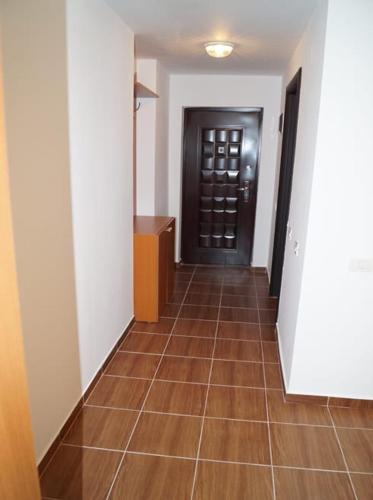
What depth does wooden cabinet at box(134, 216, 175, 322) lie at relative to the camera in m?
3.33

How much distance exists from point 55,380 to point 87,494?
538 mm

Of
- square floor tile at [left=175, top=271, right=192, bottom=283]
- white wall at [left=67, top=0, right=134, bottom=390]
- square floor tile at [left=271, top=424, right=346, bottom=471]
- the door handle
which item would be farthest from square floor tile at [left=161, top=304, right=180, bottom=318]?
the door handle

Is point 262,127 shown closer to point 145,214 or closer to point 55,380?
point 145,214

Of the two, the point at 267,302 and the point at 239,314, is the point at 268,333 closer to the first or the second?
the point at 239,314

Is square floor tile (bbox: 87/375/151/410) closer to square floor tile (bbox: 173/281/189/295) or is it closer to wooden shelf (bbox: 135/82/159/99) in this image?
square floor tile (bbox: 173/281/189/295)

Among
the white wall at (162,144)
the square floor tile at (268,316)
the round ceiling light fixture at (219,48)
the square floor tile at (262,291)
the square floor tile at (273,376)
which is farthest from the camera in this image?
the square floor tile at (262,291)

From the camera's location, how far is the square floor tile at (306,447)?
1.95 metres

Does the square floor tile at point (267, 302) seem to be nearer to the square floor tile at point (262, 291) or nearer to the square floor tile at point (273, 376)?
the square floor tile at point (262, 291)

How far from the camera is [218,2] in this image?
7.70 ft

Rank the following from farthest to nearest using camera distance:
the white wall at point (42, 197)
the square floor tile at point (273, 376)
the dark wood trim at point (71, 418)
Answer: the square floor tile at point (273, 376) < the dark wood trim at point (71, 418) < the white wall at point (42, 197)

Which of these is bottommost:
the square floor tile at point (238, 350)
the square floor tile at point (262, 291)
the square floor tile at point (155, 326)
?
the square floor tile at point (238, 350)

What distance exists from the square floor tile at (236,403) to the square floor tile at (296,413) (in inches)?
2.2

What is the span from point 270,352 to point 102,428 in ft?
4.78

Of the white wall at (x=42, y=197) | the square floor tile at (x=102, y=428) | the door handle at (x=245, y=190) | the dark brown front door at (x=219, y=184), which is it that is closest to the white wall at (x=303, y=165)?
the square floor tile at (x=102, y=428)
